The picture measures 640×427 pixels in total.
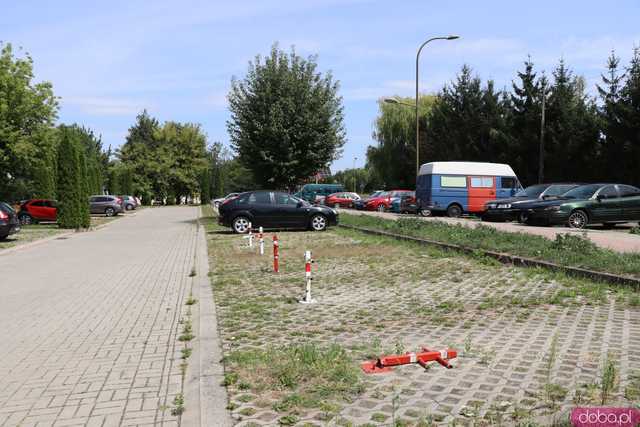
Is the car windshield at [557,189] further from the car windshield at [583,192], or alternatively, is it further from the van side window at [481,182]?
the van side window at [481,182]

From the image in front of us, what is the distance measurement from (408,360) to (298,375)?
0.96 meters

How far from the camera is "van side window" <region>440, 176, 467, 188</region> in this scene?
90.4 feet

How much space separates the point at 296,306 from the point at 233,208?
13.5m

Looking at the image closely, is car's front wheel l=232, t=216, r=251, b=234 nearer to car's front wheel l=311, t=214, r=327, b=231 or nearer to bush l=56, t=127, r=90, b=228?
car's front wheel l=311, t=214, r=327, b=231

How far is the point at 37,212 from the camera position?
1271 inches

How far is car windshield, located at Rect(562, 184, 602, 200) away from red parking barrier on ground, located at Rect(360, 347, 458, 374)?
16141 millimetres

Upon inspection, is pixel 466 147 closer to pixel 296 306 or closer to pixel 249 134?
pixel 249 134

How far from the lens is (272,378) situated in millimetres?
4375

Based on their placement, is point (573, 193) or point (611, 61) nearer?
point (573, 193)

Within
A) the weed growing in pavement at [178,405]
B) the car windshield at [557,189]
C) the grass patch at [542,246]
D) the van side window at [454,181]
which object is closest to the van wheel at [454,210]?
the van side window at [454,181]

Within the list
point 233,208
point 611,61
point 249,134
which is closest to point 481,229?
point 233,208

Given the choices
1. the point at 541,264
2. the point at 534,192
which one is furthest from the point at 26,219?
the point at 541,264

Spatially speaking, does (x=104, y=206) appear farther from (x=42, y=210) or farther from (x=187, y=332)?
(x=187, y=332)

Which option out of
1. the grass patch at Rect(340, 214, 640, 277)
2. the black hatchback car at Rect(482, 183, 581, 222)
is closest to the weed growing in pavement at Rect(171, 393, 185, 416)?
the grass patch at Rect(340, 214, 640, 277)
